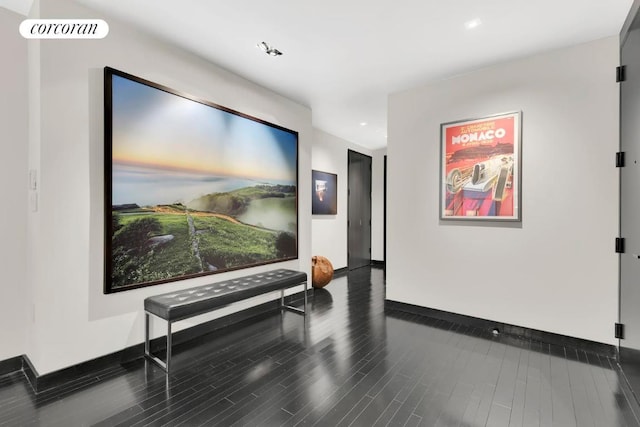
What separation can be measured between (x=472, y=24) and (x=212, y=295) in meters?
3.52

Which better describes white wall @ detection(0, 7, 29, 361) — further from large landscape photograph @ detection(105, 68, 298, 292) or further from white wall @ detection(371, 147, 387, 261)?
white wall @ detection(371, 147, 387, 261)

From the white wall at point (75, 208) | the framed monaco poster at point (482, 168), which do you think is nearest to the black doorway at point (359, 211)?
the framed monaco poster at point (482, 168)

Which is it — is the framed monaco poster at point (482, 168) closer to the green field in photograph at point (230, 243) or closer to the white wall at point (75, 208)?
the green field in photograph at point (230, 243)

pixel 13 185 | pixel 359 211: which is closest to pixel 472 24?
pixel 13 185

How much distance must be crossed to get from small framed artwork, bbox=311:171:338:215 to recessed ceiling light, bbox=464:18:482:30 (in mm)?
3652

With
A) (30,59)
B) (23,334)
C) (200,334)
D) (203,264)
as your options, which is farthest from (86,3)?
(200,334)

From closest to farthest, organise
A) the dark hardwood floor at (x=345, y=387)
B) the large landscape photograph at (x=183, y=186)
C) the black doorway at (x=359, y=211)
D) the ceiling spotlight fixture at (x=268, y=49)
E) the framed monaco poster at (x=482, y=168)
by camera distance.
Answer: the dark hardwood floor at (x=345, y=387)
the large landscape photograph at (x=183, y=186)
the ceiling spotlight fixture at (x=268, y=49)
the framed monaco poster at (x=482, y=168)
the black doorway at (x=359, y=211)

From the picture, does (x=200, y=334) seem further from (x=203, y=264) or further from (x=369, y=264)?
(x=369, y=264)

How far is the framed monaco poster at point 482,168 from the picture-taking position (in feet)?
10.9

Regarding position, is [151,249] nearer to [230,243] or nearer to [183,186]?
[183,186]

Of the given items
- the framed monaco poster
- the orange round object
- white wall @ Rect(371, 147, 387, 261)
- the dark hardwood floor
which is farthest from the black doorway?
the dark hardwood floor

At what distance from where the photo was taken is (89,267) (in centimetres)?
253

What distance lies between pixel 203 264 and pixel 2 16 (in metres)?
2.70

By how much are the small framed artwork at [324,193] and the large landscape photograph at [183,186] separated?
167 cm
